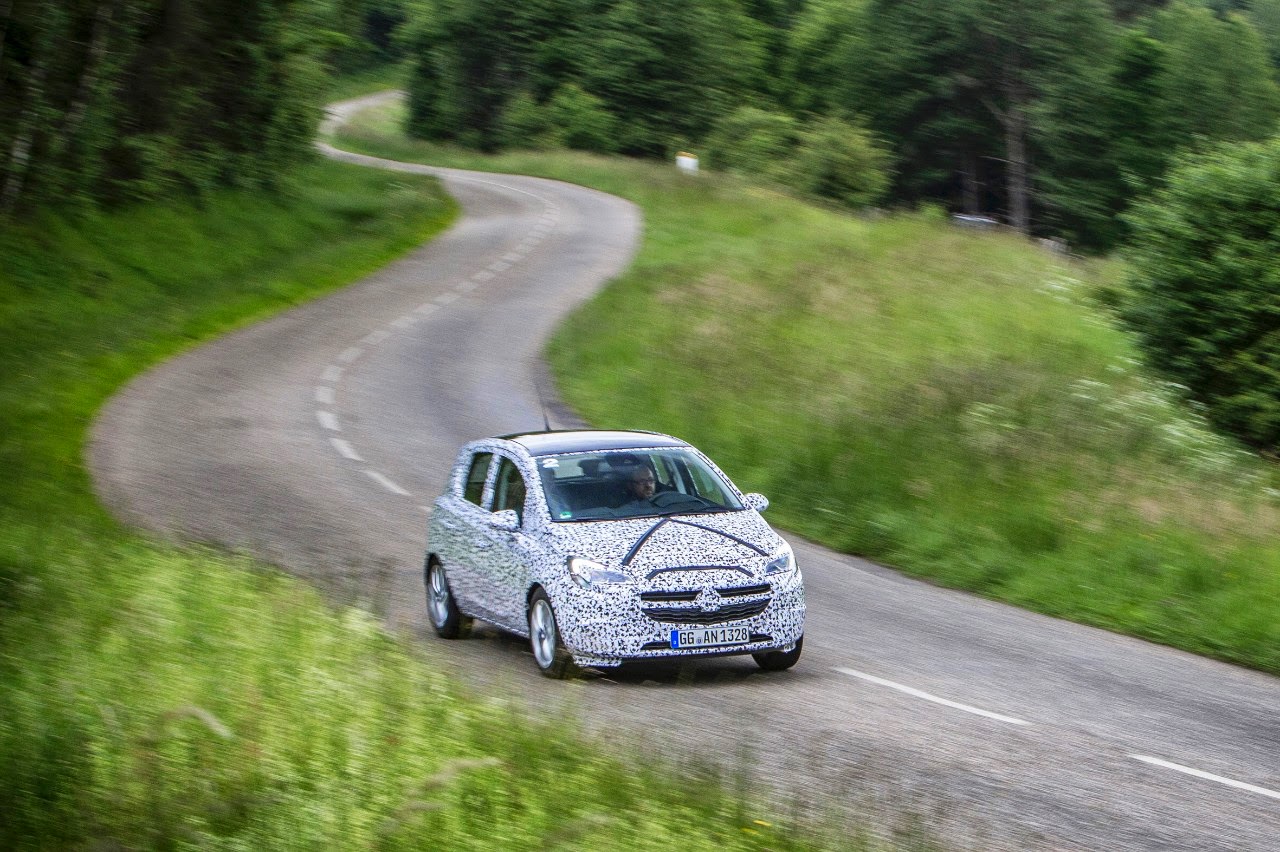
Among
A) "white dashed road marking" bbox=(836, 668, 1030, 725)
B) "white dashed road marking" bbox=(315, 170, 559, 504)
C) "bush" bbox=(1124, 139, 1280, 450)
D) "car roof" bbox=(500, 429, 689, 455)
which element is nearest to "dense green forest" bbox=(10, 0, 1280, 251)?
"white dashed road marking" bbox=(315, 170, 559, 504)

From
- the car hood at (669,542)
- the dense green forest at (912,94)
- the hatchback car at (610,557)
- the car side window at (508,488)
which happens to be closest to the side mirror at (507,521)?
the hatchback car at (610,557)

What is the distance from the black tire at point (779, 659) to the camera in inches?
435

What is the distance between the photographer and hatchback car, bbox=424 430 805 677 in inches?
415

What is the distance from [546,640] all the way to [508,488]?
1721mm

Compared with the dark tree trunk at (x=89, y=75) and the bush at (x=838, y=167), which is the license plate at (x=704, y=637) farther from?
the bush at (x=838, y=167)

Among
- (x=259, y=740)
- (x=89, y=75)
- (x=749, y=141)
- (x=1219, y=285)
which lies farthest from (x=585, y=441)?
(x=749, y=141)

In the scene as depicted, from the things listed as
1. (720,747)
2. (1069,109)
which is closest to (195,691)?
(720,747)

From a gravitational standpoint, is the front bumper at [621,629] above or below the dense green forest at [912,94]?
above

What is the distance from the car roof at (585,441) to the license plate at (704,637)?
221 centimetres

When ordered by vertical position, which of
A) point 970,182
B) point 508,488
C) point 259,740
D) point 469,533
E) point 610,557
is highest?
point 259,740

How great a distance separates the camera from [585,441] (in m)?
12.6

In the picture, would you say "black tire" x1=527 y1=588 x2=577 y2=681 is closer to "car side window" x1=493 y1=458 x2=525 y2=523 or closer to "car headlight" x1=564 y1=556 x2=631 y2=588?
"car headlight" x1=564 y1=556 x2=631 y2=588

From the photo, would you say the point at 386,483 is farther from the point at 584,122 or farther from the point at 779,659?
the point at 584,122

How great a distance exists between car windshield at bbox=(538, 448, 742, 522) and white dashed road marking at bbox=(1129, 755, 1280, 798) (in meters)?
3.79
